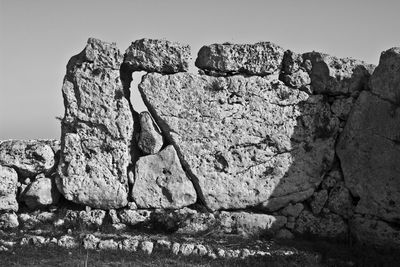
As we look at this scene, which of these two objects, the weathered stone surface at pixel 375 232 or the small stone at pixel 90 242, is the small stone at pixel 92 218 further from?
the weathered stone surface at pixel 375 232

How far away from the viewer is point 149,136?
15000 mm

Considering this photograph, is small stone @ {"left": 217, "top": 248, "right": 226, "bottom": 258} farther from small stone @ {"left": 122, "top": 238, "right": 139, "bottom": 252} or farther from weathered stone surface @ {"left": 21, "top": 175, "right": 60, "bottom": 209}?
weathered stone surface @ {"left": 21, "top": 175, "right": 60, "bottom": 209}

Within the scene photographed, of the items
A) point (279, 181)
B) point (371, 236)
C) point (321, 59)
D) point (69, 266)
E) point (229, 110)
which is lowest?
point (69, 266)

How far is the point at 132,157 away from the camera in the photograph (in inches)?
599

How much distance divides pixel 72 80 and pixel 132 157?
2.33 m

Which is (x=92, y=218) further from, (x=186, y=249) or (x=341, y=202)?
(x=341, y=202)

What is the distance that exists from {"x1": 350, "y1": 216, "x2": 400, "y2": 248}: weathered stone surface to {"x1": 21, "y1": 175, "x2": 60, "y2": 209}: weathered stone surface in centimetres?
707

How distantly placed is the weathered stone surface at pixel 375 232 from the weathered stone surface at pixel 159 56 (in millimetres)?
5443

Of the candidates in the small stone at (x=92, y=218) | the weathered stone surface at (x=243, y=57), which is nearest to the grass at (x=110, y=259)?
the small stone at (x=92, y=218)

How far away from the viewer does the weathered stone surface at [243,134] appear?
49.0 ft

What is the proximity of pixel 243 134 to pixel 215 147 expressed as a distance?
728 millimetres

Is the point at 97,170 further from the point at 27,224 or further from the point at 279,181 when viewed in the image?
the point at 279,181

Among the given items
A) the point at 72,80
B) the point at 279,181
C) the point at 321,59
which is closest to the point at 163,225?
the point at 279,181

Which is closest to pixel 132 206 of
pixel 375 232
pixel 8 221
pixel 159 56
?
pixel 8 221
